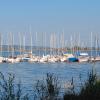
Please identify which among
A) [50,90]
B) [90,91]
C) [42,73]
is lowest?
[42,73]

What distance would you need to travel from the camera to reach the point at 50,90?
37.4ft

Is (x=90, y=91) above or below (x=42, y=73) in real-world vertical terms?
above

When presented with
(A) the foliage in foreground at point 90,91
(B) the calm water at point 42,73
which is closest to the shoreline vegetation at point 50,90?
(A) the foliage in foreground at point 90,91

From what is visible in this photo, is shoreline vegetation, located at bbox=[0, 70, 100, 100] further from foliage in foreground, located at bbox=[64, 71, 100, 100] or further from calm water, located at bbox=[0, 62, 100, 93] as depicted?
calm water, located at bbox=[0, 62, 100, 93]

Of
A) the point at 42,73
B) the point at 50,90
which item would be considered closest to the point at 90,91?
the point at 50,90

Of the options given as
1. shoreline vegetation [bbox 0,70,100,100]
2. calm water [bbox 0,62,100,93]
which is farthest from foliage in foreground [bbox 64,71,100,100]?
calm water [bbox 0,62,100,93]

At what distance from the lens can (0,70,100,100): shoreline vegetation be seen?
955cm

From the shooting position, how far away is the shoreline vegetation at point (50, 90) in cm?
955

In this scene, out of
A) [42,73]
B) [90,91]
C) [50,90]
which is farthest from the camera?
[42,73]

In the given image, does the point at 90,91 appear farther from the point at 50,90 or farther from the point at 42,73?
the point at 42,73

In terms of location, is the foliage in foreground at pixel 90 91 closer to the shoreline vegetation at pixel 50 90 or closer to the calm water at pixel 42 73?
the shoreline vegetation at pixel 50 90

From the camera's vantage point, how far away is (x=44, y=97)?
11.1 metres

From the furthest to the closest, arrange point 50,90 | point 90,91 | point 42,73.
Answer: point 42,73 → point 90,91 → point 50,90

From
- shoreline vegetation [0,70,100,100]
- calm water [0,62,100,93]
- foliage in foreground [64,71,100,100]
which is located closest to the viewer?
shoreline vegetation [0,70,100,100]
